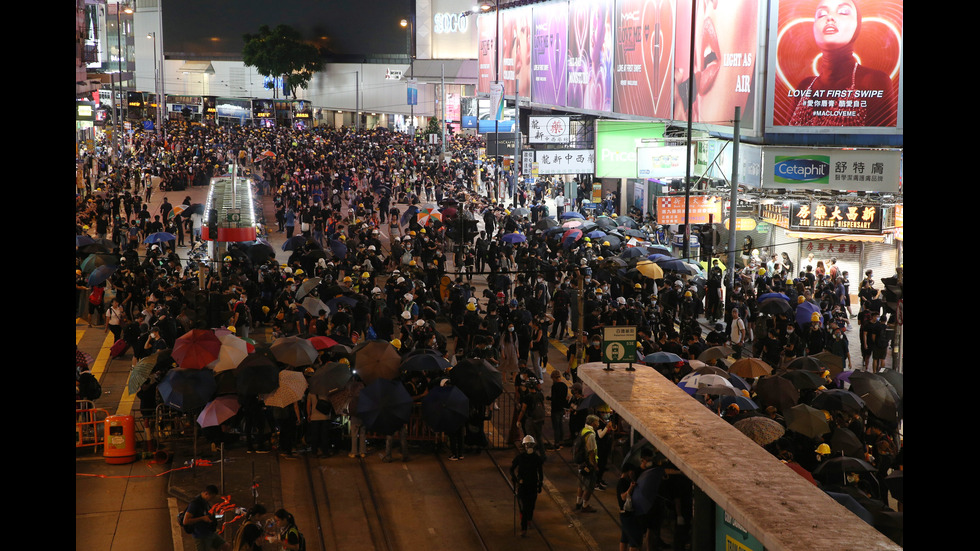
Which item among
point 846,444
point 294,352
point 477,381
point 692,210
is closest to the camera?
point 846,444

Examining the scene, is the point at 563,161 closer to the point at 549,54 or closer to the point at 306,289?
the point at 549,54

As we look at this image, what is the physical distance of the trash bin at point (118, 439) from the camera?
1530 cm

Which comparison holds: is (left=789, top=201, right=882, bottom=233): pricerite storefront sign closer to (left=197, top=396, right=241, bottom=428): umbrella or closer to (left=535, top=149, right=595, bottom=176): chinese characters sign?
(left=535, top=149, right=595, bottom=176): chinese characters sign

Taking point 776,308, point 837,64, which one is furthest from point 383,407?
point 837,64

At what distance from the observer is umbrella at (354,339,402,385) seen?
49.9 feet

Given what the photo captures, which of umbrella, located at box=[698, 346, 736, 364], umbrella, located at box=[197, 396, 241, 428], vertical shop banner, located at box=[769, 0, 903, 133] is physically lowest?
umbrella, located at box=[197, 396, 241, 428]

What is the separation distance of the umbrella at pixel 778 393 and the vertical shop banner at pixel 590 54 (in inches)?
1218

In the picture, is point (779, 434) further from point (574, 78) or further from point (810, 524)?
point (574, 78)

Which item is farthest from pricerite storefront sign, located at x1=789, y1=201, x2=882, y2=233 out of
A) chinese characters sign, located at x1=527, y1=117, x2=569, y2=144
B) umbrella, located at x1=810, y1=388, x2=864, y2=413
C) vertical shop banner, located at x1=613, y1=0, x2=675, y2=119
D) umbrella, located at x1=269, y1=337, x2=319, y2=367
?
chinese characters sign, located at x1=527, y1=117, x2=569, y2=144

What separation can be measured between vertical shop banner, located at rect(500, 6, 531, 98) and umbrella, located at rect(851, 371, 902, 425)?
41764 mm

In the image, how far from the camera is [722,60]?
32.8 m

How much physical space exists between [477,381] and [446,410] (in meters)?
0.72
